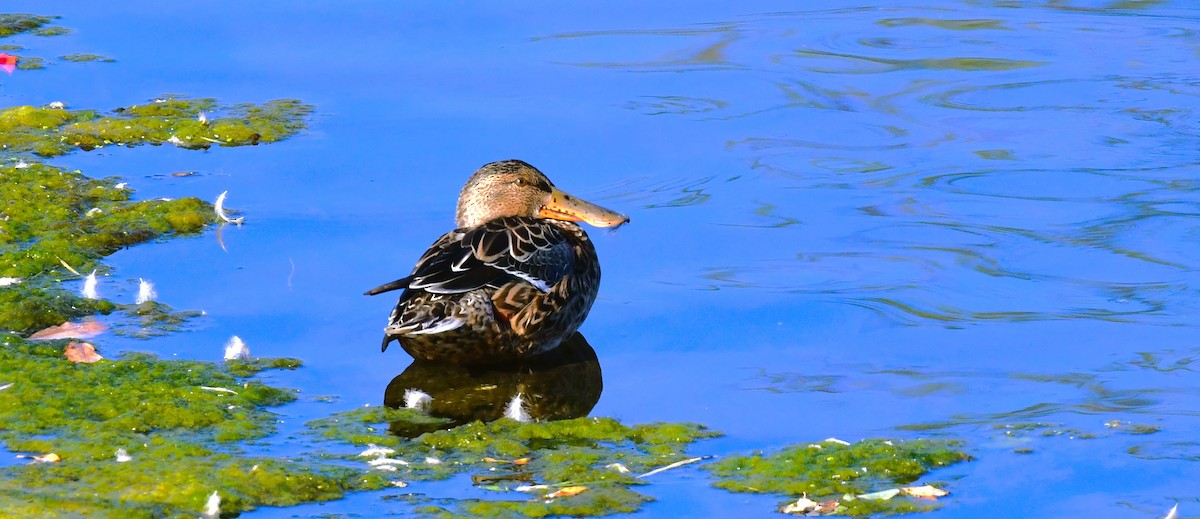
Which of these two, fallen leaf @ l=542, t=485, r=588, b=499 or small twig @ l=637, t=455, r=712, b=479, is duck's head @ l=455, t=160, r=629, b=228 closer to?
small twig @ l=637, t=455, r=712, b=479

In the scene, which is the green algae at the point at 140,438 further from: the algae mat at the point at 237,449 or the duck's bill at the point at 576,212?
the duck's bill at the point at 576,212

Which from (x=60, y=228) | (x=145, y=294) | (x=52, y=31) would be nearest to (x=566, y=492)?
(x=145, y=294)

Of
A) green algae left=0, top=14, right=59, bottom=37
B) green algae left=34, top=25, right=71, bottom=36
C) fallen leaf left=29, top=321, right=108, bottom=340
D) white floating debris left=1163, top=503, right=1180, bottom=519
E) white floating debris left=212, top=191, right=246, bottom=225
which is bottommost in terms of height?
white floating debris left=1163, top=503, right=1180, bottom=519

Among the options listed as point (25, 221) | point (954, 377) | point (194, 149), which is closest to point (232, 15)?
point (194, 149)

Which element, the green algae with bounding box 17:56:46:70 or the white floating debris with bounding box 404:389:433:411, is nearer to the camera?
the white floating debris with bounding box 404:389:433:411

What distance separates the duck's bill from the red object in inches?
196

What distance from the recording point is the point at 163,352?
250 inches

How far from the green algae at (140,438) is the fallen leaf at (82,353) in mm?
41

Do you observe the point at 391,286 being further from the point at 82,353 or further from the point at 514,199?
the point at 514,199

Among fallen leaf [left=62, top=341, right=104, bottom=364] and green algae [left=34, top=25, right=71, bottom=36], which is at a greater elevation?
green algae [left=34, top=25, right=71, bottom=36]

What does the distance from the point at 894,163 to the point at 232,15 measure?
216 inches

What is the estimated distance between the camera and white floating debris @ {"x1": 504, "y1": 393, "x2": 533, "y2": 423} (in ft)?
19.5

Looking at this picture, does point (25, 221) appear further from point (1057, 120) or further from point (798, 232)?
point (1057, 120)

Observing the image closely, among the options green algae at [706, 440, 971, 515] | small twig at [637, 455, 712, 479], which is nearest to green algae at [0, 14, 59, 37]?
small twig at [637, 455, 712, 479]
